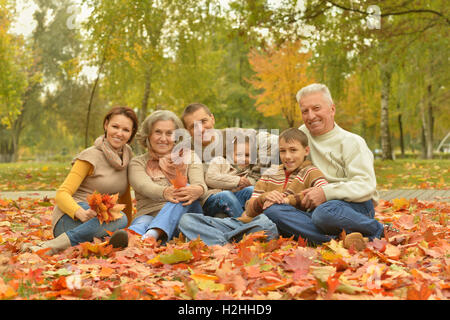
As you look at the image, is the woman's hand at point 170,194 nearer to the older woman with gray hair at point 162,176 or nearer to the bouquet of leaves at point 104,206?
the older woman with gray hair at point 162,176

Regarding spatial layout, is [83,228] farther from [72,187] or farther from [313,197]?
[313,197]

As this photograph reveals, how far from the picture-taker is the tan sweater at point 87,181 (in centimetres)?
Answer: 366

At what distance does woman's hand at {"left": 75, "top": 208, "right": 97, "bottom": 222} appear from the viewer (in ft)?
11.6

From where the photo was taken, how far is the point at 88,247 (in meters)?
3.32

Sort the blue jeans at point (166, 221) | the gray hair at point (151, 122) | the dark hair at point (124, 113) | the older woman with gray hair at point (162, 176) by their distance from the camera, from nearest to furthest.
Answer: the blue jeans at point (166, 221) < the older woman with gray hair at point (162, 176) < the dark hair at point (124, 113) < the gray hair at point (151, 122)

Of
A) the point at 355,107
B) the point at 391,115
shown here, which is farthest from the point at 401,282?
the point at 391,115

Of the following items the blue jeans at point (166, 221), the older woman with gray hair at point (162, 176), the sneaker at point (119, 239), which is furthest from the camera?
the older woman with gray hair at point (162, 176)

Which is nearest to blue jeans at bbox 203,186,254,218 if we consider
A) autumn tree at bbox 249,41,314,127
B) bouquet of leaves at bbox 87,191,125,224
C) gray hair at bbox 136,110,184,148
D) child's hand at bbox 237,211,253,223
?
child's hand at bbox 237,211,253,223

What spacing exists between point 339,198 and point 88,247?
1.99 metres

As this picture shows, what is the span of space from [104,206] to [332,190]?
1.82 m

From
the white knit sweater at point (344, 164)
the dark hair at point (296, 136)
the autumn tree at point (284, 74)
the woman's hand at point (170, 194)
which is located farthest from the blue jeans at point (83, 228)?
the autumn tree at point (284, 74)

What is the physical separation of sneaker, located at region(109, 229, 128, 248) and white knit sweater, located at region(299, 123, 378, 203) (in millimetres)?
1608

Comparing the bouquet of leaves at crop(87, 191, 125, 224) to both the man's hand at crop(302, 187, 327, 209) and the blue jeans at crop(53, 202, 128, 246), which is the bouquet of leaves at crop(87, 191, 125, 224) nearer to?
the blue jeans at crop(53, 202, 128, 246)
